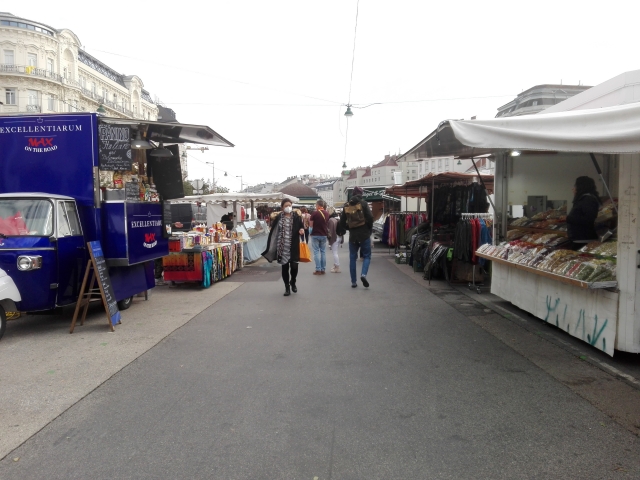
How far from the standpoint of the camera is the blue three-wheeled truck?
6.09 meters

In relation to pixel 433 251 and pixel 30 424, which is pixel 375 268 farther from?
pixel 30 424

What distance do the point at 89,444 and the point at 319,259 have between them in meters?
9.08

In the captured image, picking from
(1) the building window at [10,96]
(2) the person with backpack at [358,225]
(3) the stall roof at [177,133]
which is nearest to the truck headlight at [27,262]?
(3) the stall roof at [177,133]

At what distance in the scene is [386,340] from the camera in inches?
230

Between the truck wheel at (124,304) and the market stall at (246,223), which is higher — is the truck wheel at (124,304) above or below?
below

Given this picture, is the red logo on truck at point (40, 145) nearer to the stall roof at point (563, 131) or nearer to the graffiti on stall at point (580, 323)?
the stall roof at point (563, 131)

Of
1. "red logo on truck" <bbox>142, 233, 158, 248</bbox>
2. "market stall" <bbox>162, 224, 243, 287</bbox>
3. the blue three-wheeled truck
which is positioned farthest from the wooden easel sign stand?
"market stall" <bbox>162, 224, 243, 287</bbox>

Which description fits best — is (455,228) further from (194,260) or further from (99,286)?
(99,286)

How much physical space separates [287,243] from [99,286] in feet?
12.2

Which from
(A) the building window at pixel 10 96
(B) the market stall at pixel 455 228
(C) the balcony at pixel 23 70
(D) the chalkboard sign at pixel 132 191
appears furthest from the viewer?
(A) the building window at pixel 10 96

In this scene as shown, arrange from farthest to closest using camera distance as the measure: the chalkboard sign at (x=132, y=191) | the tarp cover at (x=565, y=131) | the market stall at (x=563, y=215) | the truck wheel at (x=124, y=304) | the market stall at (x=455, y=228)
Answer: the market stall at (x=455, y=228)
the truck wheel at (x=124, y=304)
the chalkboard sign at (x=132, y=191)
the market stall at (x=563, y=215)
the tarp cover at (x=565, y=131)

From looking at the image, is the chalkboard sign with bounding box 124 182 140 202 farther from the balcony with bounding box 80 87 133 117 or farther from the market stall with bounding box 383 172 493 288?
the balcony with bounding box 80 87 133 117

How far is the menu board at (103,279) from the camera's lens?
6359 millimetres

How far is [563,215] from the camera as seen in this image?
7.38 meters
